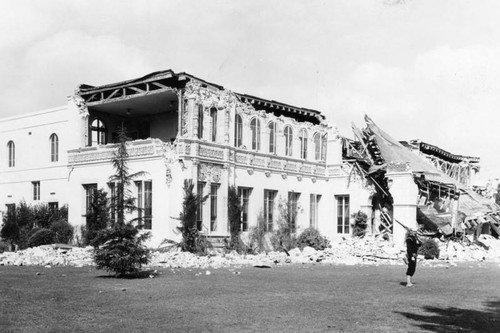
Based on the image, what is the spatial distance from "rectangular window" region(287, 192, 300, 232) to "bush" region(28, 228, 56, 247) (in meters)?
12.8

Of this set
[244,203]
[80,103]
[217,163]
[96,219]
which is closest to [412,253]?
[217,163]

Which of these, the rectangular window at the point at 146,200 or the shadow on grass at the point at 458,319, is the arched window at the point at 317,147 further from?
the shadow on grass at the point at 458,319

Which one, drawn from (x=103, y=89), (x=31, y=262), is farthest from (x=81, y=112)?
(x=31, y=262)

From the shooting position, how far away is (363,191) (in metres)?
35.7

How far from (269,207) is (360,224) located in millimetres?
5707

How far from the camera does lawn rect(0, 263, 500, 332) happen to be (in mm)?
10414

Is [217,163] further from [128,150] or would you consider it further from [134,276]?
[134,276]

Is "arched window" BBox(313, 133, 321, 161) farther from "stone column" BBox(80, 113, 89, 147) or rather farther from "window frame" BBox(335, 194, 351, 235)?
"stone column" BBox(80, 113, 89, 147)

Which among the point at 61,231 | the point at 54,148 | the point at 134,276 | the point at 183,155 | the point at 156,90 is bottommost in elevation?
the point at 134,276

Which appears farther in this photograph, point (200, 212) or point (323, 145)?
point (323, 145)

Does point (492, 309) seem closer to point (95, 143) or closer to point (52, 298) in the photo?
point (52, 298)

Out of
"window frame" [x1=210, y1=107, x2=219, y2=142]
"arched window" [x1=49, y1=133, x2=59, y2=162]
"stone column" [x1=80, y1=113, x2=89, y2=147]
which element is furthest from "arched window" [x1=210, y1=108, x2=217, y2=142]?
"arched window" [x1=49, y1=133, x2=59, y2=162]

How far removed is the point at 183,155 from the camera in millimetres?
28031

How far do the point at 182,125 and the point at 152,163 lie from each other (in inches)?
92.9
